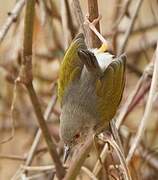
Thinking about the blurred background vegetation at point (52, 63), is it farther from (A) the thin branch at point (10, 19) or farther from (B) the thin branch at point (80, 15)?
(B) the thin branch at point (80, 15)

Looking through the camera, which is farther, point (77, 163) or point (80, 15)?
point (80, 15)

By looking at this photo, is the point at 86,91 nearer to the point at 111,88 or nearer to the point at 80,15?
the point at 111,88

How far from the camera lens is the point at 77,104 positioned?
1700 millimetres

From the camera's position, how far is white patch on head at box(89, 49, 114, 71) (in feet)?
5.58

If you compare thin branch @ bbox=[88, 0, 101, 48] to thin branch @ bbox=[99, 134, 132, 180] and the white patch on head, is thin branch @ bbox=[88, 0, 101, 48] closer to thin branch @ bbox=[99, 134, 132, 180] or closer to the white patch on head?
the white patch on head

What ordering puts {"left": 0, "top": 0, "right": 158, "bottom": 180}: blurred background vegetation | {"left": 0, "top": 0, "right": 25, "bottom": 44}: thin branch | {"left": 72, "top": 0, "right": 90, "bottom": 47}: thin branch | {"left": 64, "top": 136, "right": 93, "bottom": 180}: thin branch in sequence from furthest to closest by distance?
{"left": 0, "top": 0, "right": 158, "bottom": 180}: blurred background vegetation
{"left": 0, "top": 0, "right": 25, "bottom": 44}: thin branch
{"left": 72, "top": 0, "right": 90, "bottom": 47}: thin branch
{"left": 64, "top": 136, "right": 93, "bottom": 180}: thin branch

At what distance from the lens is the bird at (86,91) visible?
5.39 ft

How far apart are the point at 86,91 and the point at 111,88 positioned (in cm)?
8

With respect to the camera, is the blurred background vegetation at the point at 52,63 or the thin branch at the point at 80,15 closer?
the thin branch at the point at 80,15

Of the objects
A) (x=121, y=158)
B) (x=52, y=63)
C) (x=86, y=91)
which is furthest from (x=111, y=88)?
(x=52, y=63)

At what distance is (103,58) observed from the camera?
1.73 m

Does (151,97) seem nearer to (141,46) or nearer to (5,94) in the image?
(141,46)

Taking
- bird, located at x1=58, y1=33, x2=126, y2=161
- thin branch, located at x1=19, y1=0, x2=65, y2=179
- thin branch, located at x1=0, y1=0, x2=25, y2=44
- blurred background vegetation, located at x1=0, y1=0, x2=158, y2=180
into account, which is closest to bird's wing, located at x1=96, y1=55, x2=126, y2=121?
bird, located at x1=58, y1=33, x2=126, y2=161

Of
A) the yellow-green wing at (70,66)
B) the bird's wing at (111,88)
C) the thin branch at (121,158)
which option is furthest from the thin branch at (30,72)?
the thin branch at (121,158)
